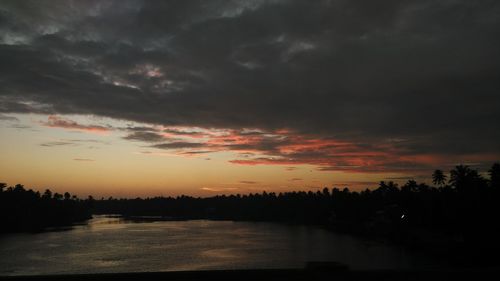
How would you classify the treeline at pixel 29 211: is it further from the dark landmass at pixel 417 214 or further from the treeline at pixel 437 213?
the treeline at pixel 437 213

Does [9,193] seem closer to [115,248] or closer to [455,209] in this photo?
[115,248]

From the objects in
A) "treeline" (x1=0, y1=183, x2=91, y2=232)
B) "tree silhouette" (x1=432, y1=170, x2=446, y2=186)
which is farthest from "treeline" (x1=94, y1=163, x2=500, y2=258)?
"treeline" (x1=0, y1=183, x2=91, y2=232)

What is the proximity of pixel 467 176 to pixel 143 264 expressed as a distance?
60.1 m

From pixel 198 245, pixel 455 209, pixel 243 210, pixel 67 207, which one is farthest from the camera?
pixel 243 210

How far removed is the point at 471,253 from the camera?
5247 centimetres

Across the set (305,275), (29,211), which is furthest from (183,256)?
(29,211)

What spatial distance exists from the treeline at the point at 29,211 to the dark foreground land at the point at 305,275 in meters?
106

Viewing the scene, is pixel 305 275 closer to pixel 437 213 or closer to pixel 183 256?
pixel 183 256

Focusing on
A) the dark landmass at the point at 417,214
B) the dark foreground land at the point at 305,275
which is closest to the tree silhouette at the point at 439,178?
the dark landmass at the point at 417,214

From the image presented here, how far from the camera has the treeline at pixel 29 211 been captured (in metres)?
108

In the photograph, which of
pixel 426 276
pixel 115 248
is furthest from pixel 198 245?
pixel 426 276

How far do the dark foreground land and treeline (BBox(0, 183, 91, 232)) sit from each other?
106 metres

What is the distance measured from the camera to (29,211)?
121312 mm

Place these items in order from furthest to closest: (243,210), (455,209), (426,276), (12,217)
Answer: (243,210) < (12,217) < (455,209) < (426,276)
